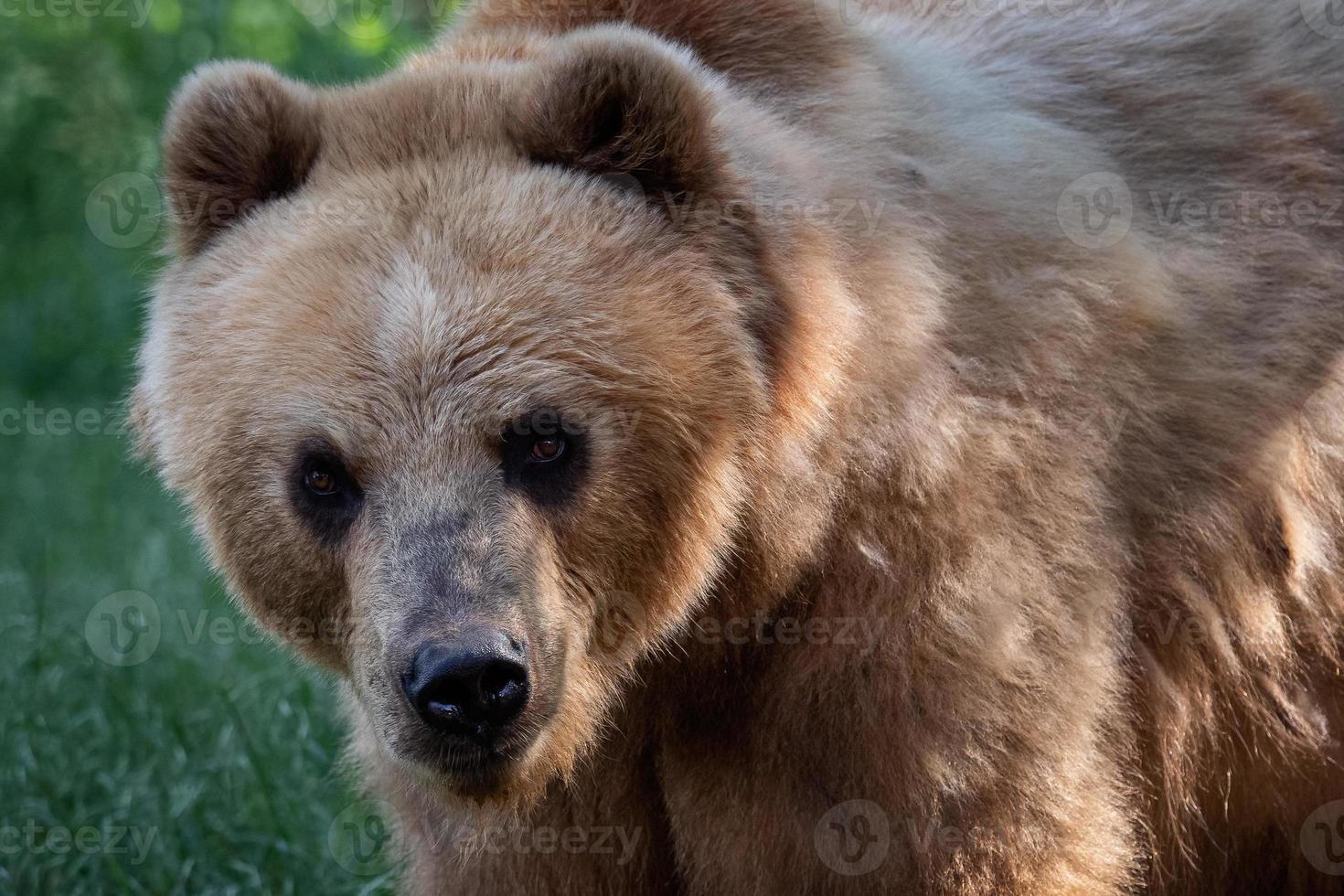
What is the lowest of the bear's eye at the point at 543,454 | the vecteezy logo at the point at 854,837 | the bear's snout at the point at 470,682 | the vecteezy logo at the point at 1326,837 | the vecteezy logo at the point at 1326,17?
the vecteezy logo at the point at 1326,837

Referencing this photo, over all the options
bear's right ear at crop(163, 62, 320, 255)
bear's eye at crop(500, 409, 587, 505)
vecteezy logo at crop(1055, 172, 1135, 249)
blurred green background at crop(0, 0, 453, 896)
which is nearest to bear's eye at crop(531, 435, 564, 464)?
bear's eye at crop(500, 409, 587, 505)

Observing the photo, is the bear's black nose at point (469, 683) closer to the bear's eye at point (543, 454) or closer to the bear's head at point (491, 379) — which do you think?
the bear's head at point (491, 379)

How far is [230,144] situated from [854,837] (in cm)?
207

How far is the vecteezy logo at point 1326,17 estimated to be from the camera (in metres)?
4.28

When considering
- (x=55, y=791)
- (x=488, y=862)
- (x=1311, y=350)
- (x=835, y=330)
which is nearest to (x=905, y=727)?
(x=835, y=330)

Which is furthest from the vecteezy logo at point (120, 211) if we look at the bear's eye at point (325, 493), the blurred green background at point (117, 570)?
the bear's eye at point (325, 493)

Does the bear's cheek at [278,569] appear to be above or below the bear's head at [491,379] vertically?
below

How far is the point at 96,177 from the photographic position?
11148 millimetres

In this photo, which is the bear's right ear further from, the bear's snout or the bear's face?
the bear's snout

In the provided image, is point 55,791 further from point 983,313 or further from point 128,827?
point 983,313

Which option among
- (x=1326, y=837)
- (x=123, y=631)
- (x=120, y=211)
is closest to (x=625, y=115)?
(x=1326, y=837)

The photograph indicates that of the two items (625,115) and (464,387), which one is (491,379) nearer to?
(464,387)

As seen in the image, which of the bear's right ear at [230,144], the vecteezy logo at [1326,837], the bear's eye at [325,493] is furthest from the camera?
the vecteezy logo at [1326,837]

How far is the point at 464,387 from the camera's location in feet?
10.5
